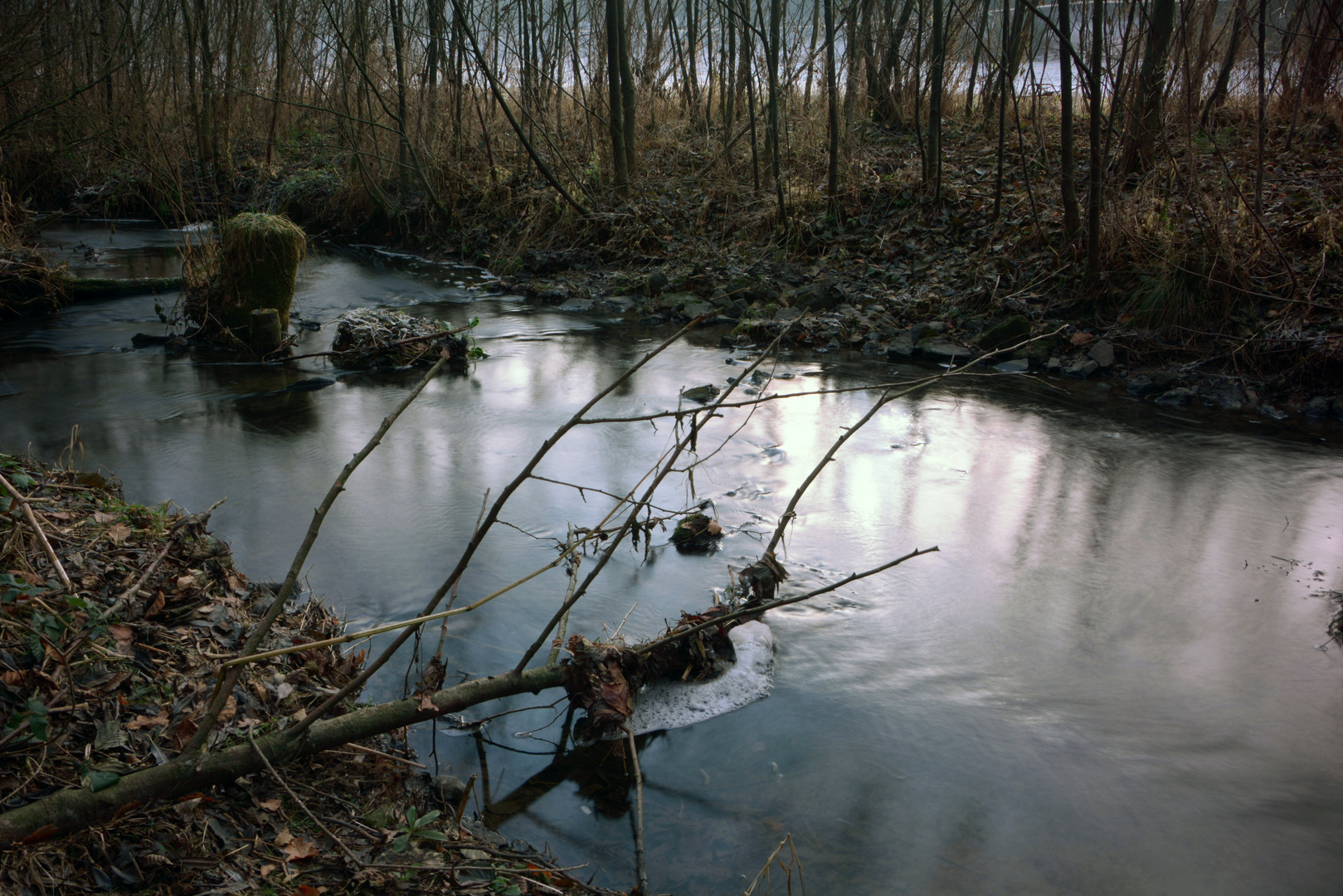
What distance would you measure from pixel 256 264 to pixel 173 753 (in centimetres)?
718

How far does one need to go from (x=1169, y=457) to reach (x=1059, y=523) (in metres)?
1.73

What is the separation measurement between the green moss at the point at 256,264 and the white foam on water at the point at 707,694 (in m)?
6.78

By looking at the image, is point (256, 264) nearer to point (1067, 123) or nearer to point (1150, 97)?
point (1067, 123)

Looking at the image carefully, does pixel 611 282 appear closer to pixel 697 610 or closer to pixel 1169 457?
pixel 1169 457

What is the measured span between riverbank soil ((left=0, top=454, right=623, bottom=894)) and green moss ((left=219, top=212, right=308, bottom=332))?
583 cm

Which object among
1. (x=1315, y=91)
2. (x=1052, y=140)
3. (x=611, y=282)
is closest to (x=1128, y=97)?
(x=1052, y=140)

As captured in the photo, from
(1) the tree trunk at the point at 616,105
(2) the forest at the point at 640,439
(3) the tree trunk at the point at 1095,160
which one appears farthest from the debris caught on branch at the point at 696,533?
(1) the tree trunk at the point at 616,105

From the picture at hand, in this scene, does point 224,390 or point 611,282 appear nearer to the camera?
point 224,390

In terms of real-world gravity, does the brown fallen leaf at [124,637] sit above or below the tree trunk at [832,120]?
below

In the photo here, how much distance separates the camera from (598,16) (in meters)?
15.8

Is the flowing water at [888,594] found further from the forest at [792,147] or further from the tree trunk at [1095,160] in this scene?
the forest at [792,147]

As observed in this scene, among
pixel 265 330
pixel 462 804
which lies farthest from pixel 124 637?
pixel 265 330

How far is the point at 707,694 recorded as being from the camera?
344cm

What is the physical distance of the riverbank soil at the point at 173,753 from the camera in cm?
198
